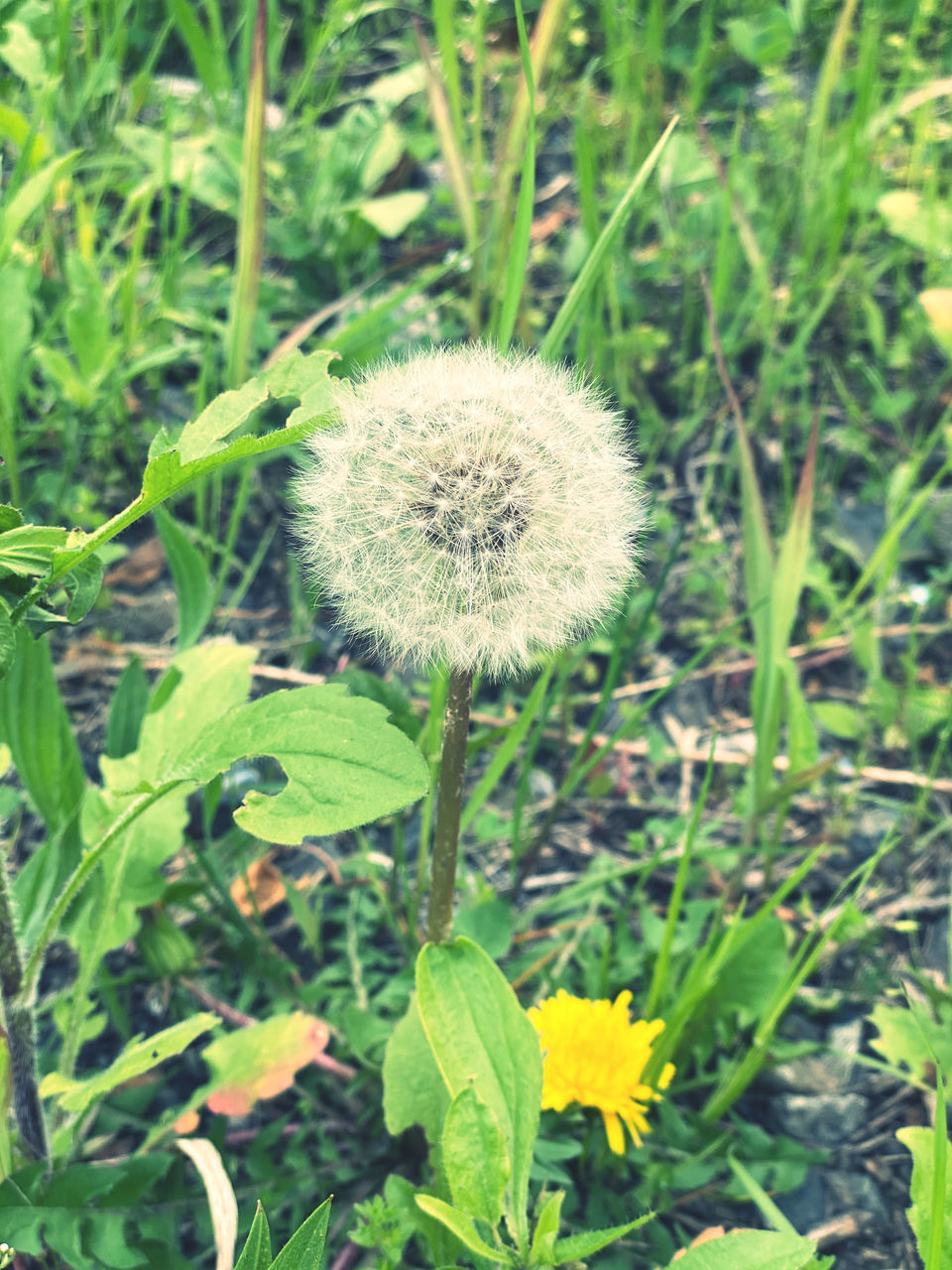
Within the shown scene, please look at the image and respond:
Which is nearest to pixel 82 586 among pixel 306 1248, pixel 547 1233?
pixel 306 1248

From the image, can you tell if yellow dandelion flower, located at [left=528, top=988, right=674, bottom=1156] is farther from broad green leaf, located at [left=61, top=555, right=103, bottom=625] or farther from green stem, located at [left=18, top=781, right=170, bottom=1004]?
broad green leaf, located at [left=61, top=555, right=103, bottom=625]

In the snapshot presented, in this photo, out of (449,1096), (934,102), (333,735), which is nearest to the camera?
(333,735)

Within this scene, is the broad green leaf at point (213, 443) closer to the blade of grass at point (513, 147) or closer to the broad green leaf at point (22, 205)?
the broad green leaf at point (22, 205)

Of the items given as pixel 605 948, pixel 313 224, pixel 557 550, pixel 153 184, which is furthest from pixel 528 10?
pixel 605 948

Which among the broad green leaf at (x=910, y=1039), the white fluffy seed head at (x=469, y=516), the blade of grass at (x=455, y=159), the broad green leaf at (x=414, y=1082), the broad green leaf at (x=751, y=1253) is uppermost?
the blade of grass at (x=455, y=159)

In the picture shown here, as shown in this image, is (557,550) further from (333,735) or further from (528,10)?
(528,10)

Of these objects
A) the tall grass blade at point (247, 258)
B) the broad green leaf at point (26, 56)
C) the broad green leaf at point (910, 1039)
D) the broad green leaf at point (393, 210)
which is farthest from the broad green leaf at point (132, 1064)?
the broad green leaf at point (26, 56)

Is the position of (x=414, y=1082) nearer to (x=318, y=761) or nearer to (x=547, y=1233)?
(x=547, y=1233)
